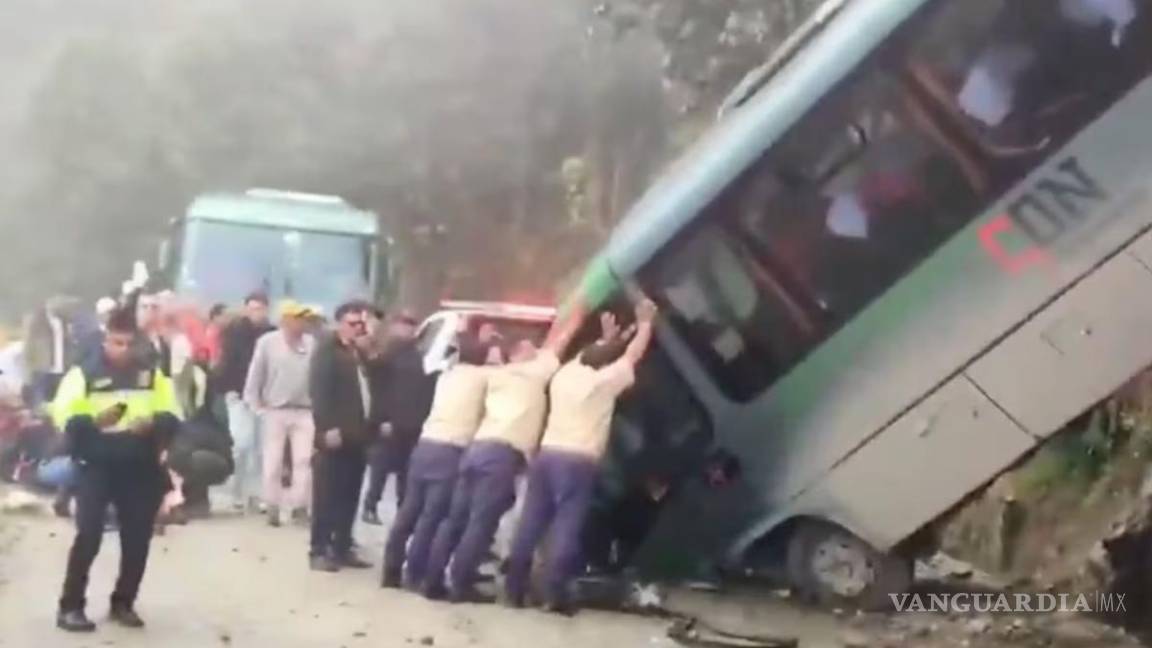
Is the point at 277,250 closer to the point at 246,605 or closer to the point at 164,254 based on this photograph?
the point at 164,254

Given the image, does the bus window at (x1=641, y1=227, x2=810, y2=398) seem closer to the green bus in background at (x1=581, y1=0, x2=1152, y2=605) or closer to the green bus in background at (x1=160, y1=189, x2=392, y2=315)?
the green bus in background at (x1=581, y1=0, x2=1152, y2=605)

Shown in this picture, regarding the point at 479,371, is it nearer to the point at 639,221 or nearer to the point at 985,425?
the point at 639,221

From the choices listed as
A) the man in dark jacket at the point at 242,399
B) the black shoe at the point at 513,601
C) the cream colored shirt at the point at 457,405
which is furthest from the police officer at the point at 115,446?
the black shoe at the point at 513,601

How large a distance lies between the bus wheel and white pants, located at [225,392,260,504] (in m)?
1.01

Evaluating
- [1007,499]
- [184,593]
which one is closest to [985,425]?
[1007,499]

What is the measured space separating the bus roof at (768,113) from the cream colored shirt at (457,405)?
1.15 feet

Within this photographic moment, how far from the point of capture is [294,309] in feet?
9.12

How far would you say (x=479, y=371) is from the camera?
9.26ft

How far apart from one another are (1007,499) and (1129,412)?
28 cm

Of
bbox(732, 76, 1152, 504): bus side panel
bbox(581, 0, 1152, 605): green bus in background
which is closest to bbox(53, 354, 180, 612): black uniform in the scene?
bbox(581, 0, 1152, 605): green bus in background

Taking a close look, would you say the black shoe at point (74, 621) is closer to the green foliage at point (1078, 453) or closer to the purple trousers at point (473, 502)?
the purple trousers at point (473, 502)

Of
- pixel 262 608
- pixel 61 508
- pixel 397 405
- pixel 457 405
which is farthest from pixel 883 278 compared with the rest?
pixel 61 508

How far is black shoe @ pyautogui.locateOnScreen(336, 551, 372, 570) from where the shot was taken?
110 inches

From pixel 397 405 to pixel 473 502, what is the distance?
22cm
